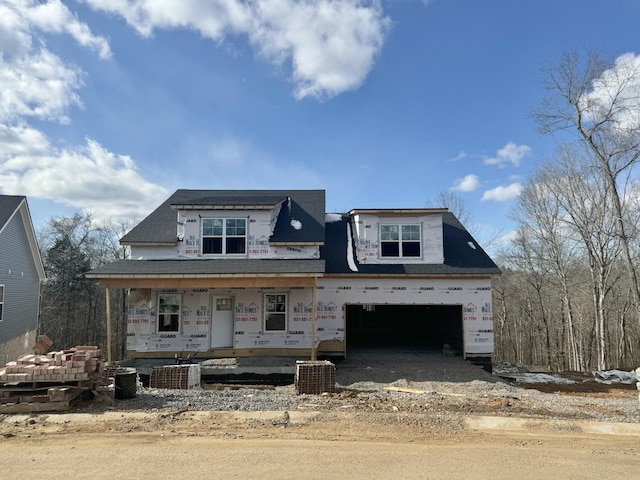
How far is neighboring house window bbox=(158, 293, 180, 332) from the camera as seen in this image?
1523 cm

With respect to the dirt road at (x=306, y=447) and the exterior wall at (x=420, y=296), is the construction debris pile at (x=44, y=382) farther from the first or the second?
the exterior wall at (x=420, y=296)

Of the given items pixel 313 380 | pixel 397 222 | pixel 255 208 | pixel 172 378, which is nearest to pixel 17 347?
pixel 172 378

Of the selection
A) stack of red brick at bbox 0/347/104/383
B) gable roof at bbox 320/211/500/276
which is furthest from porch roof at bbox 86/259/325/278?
stack of red brick at bbox 0/347/104/383

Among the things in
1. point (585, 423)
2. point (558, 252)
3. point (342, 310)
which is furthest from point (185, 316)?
point (558, 252)

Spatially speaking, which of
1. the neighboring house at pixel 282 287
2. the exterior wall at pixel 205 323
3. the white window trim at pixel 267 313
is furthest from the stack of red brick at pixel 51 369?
the white window trim at pixel 267 313

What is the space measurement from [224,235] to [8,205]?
12.1 meters

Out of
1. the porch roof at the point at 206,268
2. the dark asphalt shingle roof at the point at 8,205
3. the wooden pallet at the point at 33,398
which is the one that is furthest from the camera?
the dark asphalt shingle roof at the point at 8,205

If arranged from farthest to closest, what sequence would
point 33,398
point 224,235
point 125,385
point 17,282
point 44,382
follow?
point 17,282 < point 224,235 < point 125,385 < point 44,382 < point 33,398

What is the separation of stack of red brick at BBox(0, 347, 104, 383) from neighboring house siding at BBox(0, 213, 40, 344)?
12.5 m

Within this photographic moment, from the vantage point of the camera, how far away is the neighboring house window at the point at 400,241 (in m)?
16.5

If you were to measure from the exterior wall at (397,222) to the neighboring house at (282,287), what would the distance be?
0.13 feet

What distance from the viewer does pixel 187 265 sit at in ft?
47.3

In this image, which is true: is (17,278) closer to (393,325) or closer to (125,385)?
(125,385)

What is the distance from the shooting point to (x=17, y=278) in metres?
20.4
